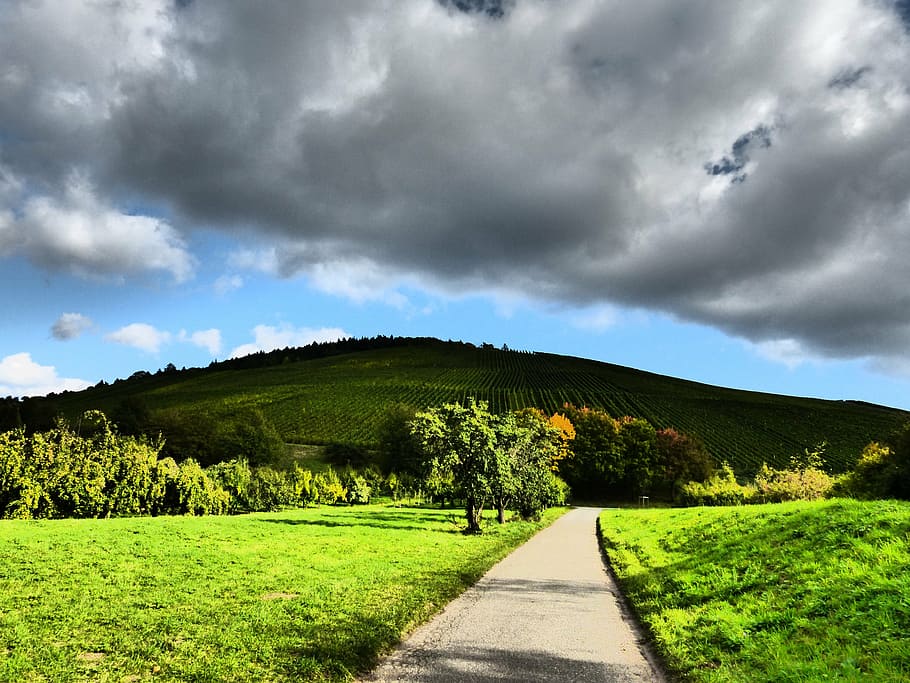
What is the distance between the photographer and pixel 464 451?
1131 inches

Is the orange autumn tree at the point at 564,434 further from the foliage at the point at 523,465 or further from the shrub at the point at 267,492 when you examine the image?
the shrub at the point at 267,492

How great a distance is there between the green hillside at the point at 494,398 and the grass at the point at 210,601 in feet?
177

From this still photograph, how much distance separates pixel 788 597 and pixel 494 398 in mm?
107587

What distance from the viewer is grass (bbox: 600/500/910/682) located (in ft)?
26.0

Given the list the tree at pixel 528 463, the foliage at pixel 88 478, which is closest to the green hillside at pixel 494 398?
the tree at pixel 528 463

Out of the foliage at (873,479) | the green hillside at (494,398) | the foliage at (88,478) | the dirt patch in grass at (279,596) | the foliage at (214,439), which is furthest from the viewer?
the green hillside at (494,398)

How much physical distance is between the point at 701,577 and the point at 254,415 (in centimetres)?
7435

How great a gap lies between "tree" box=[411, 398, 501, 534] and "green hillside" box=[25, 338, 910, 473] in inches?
1713

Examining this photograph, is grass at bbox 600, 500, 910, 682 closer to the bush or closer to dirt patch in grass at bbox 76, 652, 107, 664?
dirt patch in grass at bbox 76, 652, 107, 664

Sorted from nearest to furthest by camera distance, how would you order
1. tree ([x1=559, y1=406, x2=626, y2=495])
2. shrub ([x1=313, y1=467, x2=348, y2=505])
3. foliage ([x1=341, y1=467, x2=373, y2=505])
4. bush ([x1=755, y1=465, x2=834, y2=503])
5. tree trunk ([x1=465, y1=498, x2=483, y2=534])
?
tree trunk ([x1=465, y1=498, x2=483, y2=534]) → bush ([x1=755, y1=465, x2=834, y2=503]) → shrub ([x1=313, y1=467, x2=348, y2=505]) → foliage ([x1=341, y1=467, x2=373, y2=505]) → tree ([x1=559, y1=406, x2=626, y2=495])

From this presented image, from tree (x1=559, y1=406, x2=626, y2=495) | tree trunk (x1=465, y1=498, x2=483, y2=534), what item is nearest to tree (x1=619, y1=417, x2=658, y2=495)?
tree (x1=559, y1=406, x2=626, y2=495)

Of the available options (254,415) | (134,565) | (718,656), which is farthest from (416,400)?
(718,656)

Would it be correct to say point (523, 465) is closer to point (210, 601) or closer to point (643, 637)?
point (643, 637)

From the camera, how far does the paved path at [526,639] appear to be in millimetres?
7723
